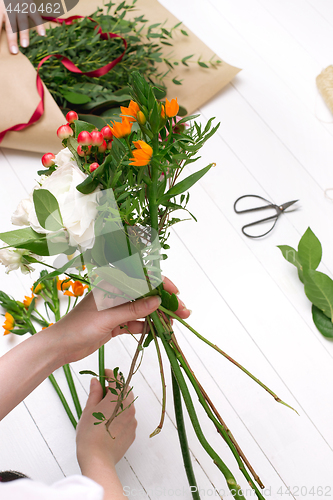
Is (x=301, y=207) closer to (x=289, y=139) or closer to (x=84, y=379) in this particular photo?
(x=289, y=139)

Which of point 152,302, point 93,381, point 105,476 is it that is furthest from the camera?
point 93,381

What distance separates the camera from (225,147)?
958 millimetres

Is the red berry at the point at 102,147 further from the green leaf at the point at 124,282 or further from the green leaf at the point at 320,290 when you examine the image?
the green leaf at the point at 320,290

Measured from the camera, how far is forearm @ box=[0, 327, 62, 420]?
51 cm

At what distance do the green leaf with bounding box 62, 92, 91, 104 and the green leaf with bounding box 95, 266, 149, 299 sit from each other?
56 centimetres

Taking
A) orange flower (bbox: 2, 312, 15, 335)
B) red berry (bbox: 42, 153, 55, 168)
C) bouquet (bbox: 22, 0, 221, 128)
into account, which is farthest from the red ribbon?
red berry (bbox: 42, 153, 55, 168)

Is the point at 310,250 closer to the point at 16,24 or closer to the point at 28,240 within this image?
the point at 28,240

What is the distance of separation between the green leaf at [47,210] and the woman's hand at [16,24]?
67 cm

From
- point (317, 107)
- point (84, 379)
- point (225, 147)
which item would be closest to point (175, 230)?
point (225, 147)

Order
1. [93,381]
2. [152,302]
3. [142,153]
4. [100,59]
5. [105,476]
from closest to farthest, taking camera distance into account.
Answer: [142,153], [152,302], [105,476], [93,381], [100,59]

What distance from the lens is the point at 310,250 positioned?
792mm

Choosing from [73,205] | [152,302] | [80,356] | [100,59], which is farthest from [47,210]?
[100,59]

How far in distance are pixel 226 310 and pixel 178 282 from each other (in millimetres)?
112

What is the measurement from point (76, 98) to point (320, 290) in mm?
647
